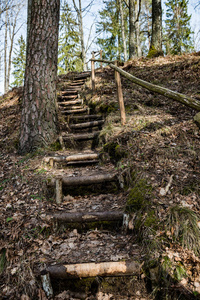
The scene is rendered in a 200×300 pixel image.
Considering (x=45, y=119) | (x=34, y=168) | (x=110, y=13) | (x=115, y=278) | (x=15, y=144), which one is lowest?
(x=115, y=278)

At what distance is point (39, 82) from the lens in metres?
4.52

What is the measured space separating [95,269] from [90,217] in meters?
0.71

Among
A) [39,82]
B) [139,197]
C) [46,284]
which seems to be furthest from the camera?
[39,82]

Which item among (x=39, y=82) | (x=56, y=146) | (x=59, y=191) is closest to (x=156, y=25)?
(x=39, y=82)

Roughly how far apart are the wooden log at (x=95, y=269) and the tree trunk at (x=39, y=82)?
111 inches

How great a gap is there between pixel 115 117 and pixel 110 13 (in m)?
18.6

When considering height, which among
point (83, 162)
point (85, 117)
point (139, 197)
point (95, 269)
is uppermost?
point (85, 117)

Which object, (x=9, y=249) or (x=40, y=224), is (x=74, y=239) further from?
(x=9, y=249)

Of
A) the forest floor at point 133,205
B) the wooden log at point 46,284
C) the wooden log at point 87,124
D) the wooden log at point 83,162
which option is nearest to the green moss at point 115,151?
the forest floor at point 133,205

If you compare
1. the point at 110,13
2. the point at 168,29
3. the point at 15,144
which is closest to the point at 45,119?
the point at 15,144

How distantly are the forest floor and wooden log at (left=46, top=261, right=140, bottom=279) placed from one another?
140 millimetres

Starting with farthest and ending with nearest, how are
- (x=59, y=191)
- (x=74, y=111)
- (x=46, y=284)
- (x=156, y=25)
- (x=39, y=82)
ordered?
(x=156, y=25), (x=74, y=111), (x=39, y=82), (x=59, y=191), (x=46, y=284)

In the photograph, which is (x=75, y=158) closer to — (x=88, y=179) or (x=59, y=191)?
(x=88, y=179)

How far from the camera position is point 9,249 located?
233cm
